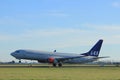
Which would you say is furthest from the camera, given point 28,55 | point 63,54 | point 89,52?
point 89,52

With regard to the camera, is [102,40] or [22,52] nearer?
[22,52]

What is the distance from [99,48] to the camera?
113438mm

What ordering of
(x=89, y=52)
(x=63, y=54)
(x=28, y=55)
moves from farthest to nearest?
(x=89, y=52), (x=63, y=54), (x=28, y=55)

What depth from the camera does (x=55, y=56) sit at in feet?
329

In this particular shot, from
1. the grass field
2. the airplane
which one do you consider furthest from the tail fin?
the grass field

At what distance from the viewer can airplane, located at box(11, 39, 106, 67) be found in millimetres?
97375

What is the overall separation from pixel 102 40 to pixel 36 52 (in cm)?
2537

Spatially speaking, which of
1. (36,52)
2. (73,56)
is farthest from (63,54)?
(36,52)

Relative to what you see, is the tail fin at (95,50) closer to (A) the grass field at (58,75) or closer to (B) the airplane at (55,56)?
(B) the airplane at (55,56)

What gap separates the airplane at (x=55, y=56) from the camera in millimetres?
97375

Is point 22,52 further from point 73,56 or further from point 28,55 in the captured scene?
point 73,56

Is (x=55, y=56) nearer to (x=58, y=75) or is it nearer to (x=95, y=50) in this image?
(x=95, y=50)

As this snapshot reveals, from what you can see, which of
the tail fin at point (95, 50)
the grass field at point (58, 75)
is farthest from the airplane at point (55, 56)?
the grass field at point (58, 75)

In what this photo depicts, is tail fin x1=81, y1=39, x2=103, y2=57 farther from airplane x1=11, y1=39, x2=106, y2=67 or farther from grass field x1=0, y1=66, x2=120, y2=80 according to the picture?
grass field x1=0, y1=66, x2=120, y2=80
